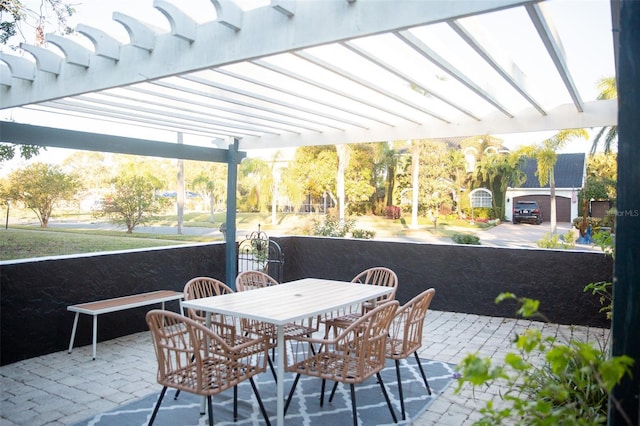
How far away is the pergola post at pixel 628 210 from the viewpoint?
5.62ft

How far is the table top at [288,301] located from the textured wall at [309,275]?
6.74 ft

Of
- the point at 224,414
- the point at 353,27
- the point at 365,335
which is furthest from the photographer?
the point at 224,414

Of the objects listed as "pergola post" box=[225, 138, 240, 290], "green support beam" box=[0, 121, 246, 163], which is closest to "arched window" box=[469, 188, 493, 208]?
"pergola post" box=[225, 138, 240, 290]

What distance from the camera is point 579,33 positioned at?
4156 millimetres

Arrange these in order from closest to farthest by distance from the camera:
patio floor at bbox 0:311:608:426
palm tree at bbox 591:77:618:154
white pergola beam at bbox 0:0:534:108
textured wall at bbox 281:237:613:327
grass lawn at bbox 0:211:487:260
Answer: white pergola beam at bbox 0:0:534:108
patio floor at bbox 0:311:608:426
textured wall at bbox 281:237:613:327
grass lawn at bbox 0:211:487:260
palm tree at bbox 591:77:618:154

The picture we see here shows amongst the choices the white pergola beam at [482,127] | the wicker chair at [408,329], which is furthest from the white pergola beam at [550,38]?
the wicker chair at [408,329]

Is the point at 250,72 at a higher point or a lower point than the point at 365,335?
higher

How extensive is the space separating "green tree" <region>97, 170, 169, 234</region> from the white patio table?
13.8 meters

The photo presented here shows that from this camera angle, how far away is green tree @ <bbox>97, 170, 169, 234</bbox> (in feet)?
55.4

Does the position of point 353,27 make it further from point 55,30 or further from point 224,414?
point 55,30

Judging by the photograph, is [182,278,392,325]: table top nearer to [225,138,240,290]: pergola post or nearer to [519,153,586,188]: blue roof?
[225,138,240,290]: pergola post

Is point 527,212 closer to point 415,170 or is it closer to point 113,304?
point 415,170

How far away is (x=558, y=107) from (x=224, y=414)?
4684 mm

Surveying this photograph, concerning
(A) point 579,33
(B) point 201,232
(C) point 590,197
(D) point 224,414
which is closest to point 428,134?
(A) point 579,33
